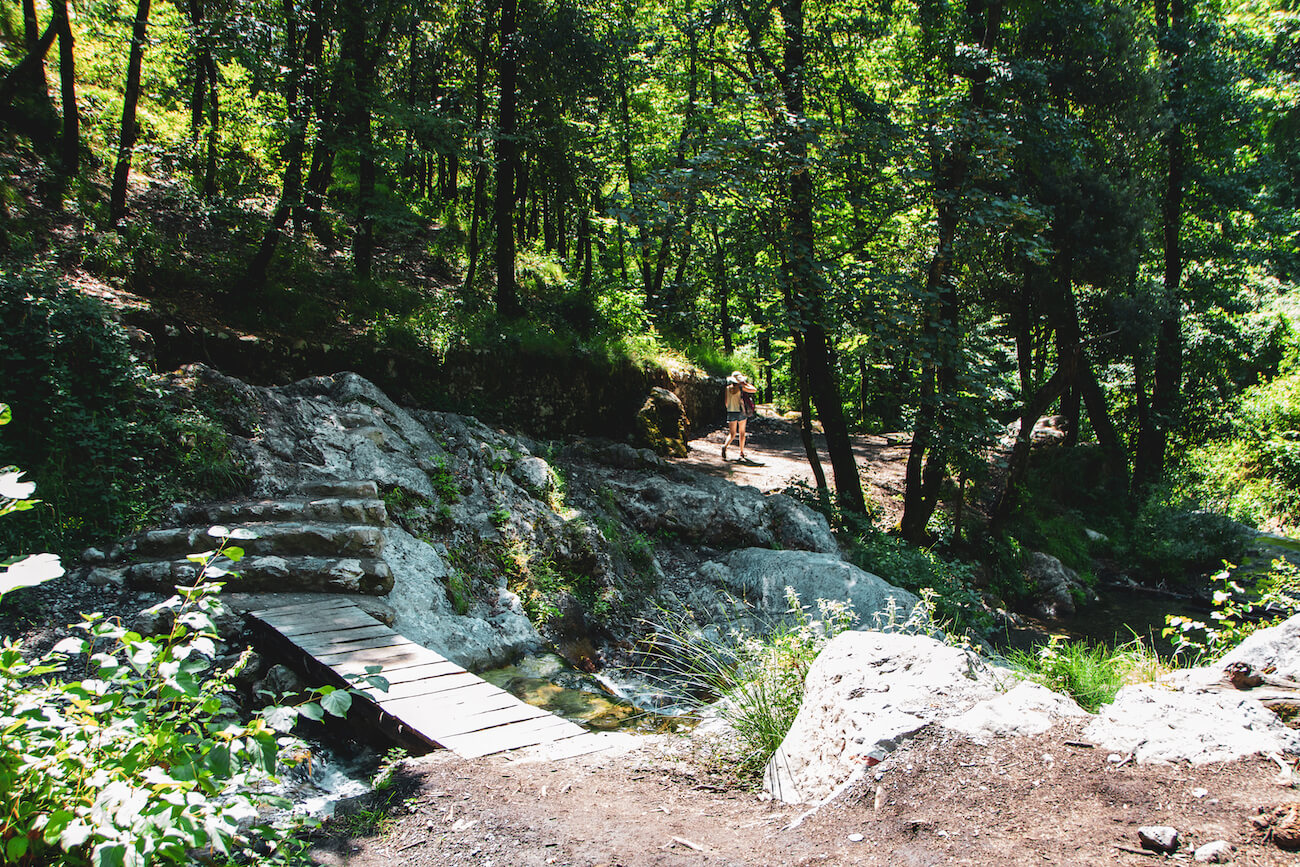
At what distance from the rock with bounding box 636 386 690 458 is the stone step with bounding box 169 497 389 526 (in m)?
5.81

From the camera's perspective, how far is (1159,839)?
87.3 inches

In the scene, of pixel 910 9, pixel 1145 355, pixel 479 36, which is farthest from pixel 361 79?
pixel 1145 355

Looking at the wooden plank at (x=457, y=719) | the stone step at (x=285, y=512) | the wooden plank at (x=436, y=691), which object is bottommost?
the wooden plank at (x=457, y=719)

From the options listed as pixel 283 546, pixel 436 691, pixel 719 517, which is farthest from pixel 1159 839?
pixel 719 517

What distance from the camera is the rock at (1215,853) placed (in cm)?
213

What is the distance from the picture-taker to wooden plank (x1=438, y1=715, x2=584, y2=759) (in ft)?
11.2

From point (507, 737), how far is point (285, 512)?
3253 millimetres

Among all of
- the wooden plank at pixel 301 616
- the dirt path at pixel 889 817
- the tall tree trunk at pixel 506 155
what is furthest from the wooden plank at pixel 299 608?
the tall tree trunk at pixel 506 155

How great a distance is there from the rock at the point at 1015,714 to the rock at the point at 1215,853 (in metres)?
0.82

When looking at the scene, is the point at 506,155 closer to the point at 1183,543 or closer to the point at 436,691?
the point at 436,691

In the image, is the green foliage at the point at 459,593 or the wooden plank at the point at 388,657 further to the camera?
the green foliage at the point at 459,593

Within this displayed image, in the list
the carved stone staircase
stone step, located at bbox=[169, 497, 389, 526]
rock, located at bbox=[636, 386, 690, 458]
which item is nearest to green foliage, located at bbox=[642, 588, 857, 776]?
the carved stone staircase

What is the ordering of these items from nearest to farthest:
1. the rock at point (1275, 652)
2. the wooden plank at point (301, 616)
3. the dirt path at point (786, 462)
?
the rock at point (1275, 652) → the wooden plank at point (301, 616) → the dirt path at point (786, 462)

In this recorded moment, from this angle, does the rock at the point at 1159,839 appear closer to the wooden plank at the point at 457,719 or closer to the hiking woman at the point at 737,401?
the wooden plank at the point at 457,719
